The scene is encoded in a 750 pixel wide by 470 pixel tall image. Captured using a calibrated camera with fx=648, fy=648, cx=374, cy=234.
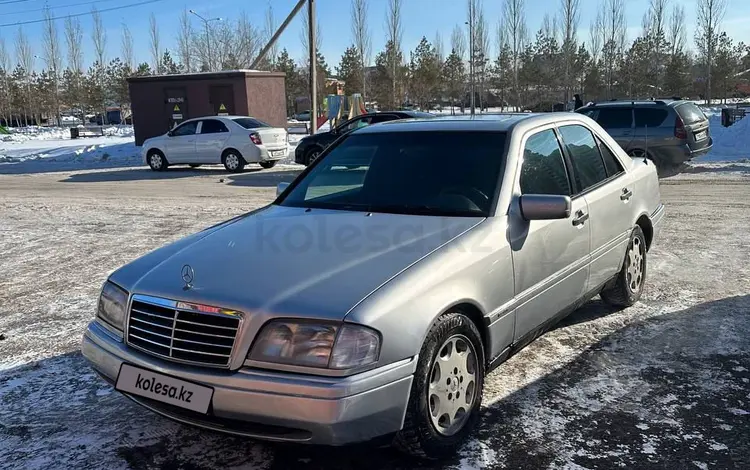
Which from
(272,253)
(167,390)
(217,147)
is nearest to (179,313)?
(167,390)

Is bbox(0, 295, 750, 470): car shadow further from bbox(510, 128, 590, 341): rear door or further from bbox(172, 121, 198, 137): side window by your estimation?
bbox(172, 121, 198, 137): side window

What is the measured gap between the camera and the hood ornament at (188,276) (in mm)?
2945

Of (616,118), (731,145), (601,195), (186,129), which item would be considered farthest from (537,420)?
(731,145)

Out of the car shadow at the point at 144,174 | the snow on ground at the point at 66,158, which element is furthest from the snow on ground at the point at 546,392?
the snow on ground at the point at 66,158

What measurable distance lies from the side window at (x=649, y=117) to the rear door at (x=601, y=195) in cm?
931

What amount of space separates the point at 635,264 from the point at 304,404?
3.69m

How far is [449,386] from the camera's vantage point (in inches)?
122

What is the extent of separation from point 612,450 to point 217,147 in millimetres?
16026

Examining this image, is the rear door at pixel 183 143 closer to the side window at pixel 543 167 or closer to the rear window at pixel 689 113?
the rear window at pixel 689 113

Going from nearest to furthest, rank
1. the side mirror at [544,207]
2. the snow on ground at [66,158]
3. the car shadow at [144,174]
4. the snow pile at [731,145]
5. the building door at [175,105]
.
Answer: the side mirror at [544,207] → the car shadow at [144,174] → the snow pile at [731,145] → the snow on ground at [66,158] → the building door at [175,105]

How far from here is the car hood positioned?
2762mm

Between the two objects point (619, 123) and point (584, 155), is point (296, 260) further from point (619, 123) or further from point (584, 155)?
point (619, 123)

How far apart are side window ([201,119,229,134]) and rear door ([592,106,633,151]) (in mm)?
9788

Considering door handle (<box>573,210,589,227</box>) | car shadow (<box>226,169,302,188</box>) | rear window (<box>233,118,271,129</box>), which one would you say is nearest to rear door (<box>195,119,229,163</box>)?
rear window (<box>233,118,271,129</box>)
